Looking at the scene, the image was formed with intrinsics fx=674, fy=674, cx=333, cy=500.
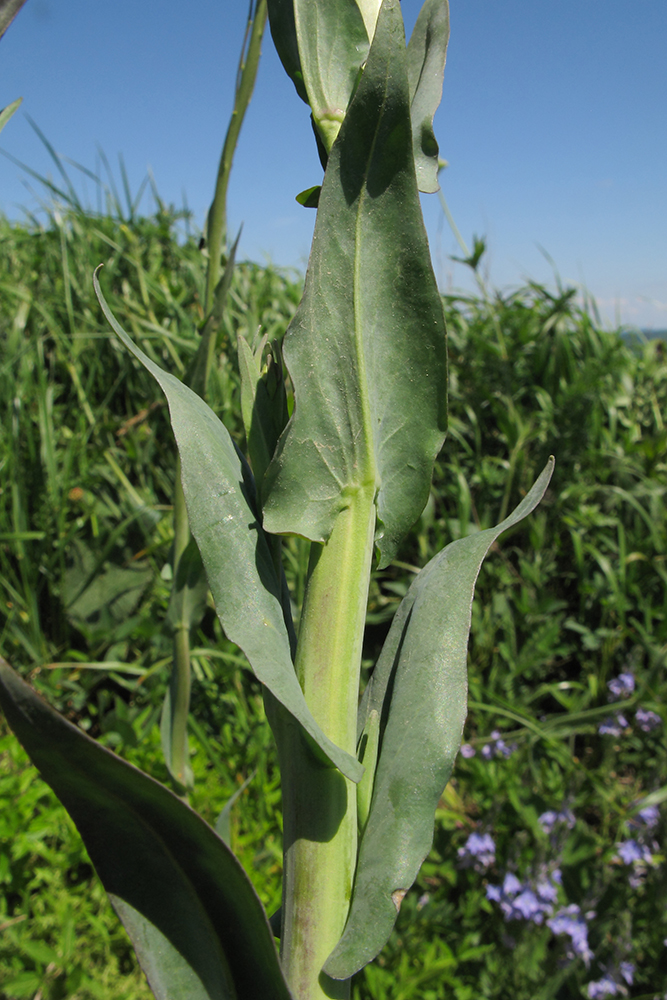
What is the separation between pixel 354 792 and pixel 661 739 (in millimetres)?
1849

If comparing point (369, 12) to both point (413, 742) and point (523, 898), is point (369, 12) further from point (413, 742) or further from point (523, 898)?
point (523, 898)

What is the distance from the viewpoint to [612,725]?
191 cm

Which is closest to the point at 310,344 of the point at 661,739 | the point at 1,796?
the point at 1,796

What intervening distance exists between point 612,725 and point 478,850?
1.73ft

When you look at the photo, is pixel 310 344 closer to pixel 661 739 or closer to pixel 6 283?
pixel 661 739

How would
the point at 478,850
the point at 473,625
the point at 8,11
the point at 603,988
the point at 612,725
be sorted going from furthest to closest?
the point at 473,625 → the point at 612,725 → the point at 478,850 → the point at 603,988 → the point at 8,11

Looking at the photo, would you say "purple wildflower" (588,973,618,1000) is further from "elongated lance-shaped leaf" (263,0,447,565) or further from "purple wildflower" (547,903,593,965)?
"elongated lance-shaped leaf" (263,0,447,565)

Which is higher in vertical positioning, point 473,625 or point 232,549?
point 232,549

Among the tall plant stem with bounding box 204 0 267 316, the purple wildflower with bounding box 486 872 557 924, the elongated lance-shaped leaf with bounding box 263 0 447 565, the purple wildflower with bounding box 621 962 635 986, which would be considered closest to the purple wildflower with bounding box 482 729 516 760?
the purple wildflower with bounding box 486 872 557 924

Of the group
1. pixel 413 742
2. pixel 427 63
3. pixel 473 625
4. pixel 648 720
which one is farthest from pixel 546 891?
pixel 427 63

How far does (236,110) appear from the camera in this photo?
2.80ft

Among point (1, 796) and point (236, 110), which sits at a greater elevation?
point (236, 110)

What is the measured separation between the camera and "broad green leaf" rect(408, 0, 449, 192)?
1.73ft

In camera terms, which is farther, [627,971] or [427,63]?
[627,971]
